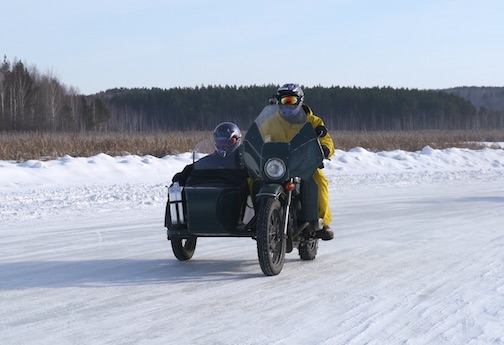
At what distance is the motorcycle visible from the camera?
773 centimetres

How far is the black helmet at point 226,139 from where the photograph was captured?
8406 millimetres

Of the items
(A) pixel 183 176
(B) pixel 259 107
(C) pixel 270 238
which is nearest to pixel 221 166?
(A) pixel 183 176

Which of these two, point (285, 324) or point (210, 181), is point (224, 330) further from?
point (210, 181)

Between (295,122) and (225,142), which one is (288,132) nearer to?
(295,122)

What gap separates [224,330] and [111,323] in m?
0.81

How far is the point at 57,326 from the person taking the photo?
564 centimetres

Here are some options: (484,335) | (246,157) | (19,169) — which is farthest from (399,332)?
(19,169)

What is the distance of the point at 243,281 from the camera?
24.6 feet

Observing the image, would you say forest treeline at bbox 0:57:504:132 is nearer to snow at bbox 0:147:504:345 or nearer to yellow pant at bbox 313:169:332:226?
snow at bbox 0:147:504:345

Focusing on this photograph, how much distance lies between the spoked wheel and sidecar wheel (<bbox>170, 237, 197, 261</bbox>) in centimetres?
120

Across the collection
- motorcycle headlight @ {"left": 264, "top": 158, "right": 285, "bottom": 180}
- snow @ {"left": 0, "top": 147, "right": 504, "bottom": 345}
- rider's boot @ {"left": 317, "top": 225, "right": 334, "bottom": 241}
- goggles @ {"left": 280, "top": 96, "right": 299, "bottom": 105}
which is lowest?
snow @ {"left": 0, "top": 147, "right": 504, "bottom": 345}

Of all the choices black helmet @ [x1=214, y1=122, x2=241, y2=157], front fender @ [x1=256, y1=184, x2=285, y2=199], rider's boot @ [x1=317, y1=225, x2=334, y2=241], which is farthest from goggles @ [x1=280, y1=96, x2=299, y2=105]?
rider's boot @ [x1=317, y1=225, x2=334, y2=241]

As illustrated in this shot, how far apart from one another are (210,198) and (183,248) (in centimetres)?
118

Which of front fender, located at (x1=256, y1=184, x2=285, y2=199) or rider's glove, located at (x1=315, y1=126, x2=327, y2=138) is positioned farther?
rider's glove, located at (x1=315, y1=126, x2=327, y2=138)
